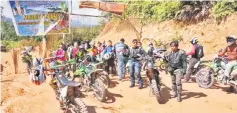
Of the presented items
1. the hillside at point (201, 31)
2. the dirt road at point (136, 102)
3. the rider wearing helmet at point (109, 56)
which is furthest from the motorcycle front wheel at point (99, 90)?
the hillside at point (201, 31)

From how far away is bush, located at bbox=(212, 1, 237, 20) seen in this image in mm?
18516

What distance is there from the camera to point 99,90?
9.12 meters

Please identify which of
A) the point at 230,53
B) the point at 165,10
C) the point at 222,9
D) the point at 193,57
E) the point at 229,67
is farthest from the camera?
the point at 165,10

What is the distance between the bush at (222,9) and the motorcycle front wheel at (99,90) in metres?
12.3

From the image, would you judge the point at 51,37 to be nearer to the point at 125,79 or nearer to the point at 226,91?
the point at 125,79

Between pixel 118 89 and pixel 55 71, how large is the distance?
3101 millimetres

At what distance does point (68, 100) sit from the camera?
295 inches

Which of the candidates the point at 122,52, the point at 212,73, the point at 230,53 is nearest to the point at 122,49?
the point at 122,52

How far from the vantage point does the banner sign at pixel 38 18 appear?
20.9 m

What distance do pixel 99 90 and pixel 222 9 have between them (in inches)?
494

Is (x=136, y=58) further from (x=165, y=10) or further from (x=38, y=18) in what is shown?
(x=165, y=10)

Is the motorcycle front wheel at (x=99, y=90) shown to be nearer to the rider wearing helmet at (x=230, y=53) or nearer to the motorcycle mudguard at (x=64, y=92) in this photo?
the motorcycle mudguard at (x=64, y=92)

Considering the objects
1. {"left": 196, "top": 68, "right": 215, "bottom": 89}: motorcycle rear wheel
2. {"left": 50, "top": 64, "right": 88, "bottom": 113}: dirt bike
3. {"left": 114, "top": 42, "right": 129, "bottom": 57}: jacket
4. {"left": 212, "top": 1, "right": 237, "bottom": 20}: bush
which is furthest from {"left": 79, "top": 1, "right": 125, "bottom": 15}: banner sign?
{"left": 50, "top": 64, "right": 88, "bottom": 113}: dirt bike

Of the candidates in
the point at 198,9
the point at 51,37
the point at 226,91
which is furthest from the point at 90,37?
the point at 226,91
